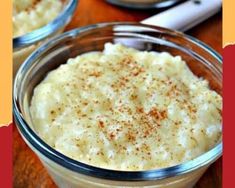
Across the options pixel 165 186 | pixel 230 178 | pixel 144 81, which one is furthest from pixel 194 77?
pixel 230 178

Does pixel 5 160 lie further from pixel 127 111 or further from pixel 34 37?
pixel 34 37

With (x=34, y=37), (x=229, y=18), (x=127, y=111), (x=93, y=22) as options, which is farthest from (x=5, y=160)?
(x=93, y=22)

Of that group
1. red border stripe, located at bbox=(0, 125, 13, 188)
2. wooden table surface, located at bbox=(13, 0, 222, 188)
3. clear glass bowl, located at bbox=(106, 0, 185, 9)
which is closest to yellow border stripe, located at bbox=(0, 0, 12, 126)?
red border stripe, located at bbox=(0, 125, 13, 188)

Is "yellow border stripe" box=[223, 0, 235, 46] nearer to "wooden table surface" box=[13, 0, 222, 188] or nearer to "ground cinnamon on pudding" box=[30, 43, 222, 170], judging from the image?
"ground cinnamon on pudding" box=[30, 43, 222, 170]

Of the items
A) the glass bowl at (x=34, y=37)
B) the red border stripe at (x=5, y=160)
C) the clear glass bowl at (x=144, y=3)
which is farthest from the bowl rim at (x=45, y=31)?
the red border stripe at (x=5, y=160)

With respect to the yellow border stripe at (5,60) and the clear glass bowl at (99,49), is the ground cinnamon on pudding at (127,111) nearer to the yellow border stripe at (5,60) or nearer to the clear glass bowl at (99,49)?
the clear glass bowl at (99,49)

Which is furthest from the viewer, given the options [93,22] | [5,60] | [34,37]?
[93,22]

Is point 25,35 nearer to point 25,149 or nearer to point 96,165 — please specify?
point 25,149
